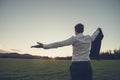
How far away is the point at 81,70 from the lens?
18.5 feet

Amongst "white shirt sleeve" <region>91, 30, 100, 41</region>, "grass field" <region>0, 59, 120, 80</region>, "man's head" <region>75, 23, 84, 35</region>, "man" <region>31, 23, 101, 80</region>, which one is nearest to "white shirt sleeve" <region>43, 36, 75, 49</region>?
"man" <region>31, 23, 101, 80</region>

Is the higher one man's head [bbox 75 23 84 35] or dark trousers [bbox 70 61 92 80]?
man's head [bbox 75 23 84 35]

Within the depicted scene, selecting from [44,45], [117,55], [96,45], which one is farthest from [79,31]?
[117,55]

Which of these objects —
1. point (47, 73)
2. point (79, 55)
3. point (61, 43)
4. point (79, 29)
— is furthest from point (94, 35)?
point (47, 73)

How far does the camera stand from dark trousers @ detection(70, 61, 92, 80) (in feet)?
18.4

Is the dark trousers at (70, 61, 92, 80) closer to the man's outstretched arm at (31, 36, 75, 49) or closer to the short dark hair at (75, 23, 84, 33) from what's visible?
the man's outstretched arm at (31, 36, 75, 49)

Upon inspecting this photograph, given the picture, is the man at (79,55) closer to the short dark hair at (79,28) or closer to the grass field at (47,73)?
the short dark hair at (79,28)

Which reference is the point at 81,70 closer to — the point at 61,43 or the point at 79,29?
the point at 61,43

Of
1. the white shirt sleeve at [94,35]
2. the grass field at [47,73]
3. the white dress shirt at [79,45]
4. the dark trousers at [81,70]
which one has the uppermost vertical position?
the white shirt sleeve at [94,35]

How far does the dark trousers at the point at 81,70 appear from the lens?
18.4 ft

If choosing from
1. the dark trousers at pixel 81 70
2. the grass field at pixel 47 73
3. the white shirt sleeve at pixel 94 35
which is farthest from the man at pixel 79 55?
the grass field at pixel 47 73

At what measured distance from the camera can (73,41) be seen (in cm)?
564

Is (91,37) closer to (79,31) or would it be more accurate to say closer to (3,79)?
(79,31)

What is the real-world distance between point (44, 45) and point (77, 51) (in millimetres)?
1008
